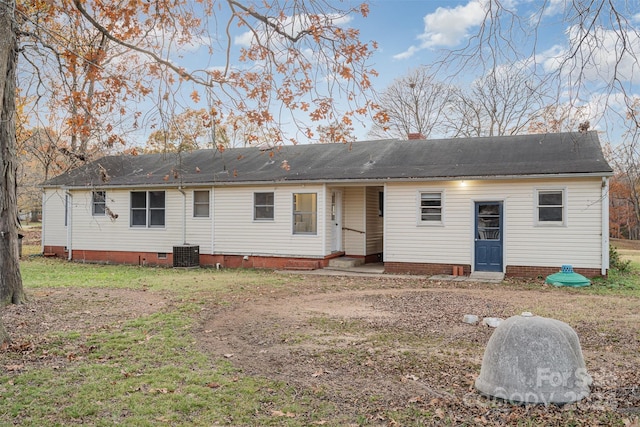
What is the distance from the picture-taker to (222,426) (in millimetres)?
4105

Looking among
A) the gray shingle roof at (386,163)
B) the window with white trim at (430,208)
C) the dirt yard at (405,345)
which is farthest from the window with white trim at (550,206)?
the dirt yard at (405,345)

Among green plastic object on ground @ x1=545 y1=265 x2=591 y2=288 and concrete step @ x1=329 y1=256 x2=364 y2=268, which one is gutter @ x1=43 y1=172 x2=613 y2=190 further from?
concrete step @ x1=329 y1=256 x2=364 y2=268

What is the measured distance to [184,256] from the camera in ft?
56.3

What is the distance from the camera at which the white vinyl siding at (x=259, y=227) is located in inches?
637

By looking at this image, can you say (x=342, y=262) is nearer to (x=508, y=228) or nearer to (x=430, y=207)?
(x=430, y=207)

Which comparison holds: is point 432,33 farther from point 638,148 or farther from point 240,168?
point 240,168

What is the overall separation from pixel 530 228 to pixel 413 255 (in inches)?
135

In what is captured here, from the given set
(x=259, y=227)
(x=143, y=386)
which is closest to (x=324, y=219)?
(x=259, y=227)

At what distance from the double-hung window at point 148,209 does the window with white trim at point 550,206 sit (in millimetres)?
12802

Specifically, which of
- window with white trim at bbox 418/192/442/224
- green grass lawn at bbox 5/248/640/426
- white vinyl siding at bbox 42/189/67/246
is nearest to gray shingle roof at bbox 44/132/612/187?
window with white trim at bbox 418/192/442/224

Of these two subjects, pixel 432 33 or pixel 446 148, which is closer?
pixel 432 33

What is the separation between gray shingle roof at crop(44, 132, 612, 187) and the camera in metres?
14.1

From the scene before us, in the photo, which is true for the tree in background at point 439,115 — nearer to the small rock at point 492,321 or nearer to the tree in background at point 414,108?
the tree in background at point 414,108

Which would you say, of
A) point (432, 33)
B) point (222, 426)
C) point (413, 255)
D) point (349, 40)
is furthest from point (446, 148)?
point (222, 426)
